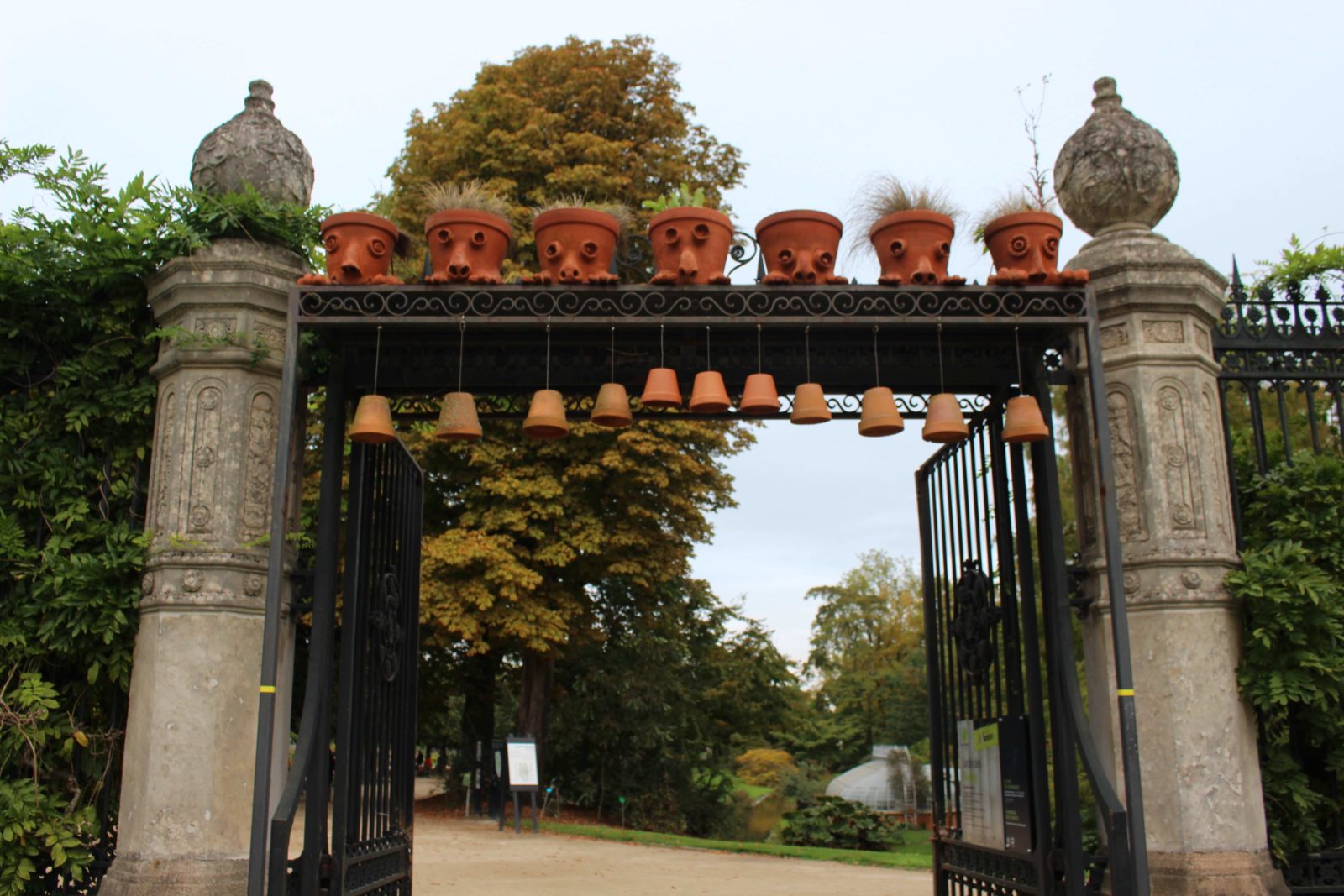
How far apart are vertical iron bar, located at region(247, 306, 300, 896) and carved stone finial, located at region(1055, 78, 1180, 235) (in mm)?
4718

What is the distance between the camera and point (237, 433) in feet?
20.1

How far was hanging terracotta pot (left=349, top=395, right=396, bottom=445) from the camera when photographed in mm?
5539

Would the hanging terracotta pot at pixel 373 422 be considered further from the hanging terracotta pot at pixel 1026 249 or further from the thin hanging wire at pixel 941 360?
the hanging terracotta pot at pixel 1026 249

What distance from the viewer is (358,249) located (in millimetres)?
5629

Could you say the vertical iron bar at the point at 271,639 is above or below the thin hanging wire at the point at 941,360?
below

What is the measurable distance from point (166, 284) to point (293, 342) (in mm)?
1620

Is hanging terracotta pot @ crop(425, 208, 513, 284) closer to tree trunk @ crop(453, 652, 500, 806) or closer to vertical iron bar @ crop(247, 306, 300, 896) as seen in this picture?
vertical iron bar @ crop(247, 306, 300, 896)

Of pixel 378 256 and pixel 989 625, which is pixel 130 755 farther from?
pixel 989 625

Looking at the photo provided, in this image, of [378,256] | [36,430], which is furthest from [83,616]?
[378,256]

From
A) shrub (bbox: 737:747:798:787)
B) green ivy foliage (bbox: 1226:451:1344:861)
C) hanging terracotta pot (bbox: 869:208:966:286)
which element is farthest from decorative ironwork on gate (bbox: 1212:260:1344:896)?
shrub (bbox: 737:747:798:787)

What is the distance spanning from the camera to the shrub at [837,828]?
18.2 m

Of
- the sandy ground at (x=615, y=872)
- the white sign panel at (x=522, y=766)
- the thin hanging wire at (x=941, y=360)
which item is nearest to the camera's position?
the thin hanging wire at (x=941, y=360)

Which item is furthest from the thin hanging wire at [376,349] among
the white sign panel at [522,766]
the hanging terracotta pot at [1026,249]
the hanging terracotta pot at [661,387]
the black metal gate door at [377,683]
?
the white sign panel at [522,766]

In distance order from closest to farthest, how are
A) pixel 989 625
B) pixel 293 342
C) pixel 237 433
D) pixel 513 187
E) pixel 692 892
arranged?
1. pixel 293 342
2. pixel 237 433
3. pixel 989 625
4. pixel 692 892
5. pixel 513 187
